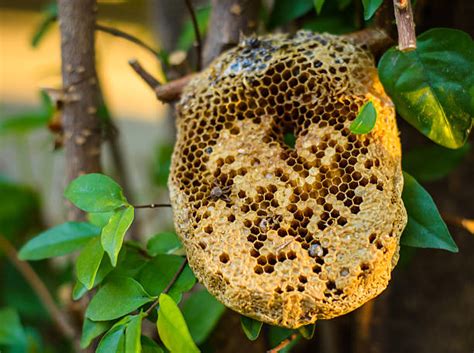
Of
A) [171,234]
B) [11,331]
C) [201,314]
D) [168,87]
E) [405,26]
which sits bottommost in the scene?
[11,331]

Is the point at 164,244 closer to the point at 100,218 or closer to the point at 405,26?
the point at 100,218

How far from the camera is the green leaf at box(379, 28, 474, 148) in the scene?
560mm

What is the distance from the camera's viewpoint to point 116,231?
1.79 ft

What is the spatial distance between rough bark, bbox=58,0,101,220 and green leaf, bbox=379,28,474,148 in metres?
0.36

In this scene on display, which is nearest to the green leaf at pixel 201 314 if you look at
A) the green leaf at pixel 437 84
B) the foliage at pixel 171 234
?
the foliage at pixel 171 234

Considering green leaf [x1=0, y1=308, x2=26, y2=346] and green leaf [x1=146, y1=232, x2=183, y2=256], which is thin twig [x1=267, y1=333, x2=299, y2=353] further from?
green leaf [x1=0, y1=308, x2=26, y2=346]

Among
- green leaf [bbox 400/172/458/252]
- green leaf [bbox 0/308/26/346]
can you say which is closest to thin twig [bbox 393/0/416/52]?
green leaf [bbox 400/172/458/252]

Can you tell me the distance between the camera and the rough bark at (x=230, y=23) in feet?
2.44

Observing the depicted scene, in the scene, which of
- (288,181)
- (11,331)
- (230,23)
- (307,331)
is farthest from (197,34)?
(11,331)

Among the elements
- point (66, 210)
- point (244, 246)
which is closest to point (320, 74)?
point (244, 246)

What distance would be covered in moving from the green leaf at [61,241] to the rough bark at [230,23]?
0.25 meters

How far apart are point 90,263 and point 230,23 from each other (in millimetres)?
339

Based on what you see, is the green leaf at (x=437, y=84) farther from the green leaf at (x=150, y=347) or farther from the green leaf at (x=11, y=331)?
the green leaf at (x=11, y=331)

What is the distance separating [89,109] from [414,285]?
21.5 inches
